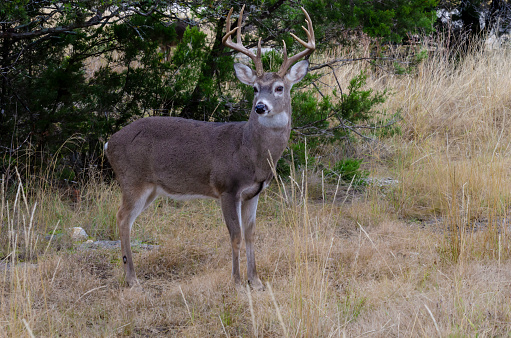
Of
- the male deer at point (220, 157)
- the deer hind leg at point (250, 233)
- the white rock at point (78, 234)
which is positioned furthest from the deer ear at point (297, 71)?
the white rock at point (78, 234)

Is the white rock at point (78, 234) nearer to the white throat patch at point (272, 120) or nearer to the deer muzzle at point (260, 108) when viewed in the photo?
the white throat patch at point (272, 120)

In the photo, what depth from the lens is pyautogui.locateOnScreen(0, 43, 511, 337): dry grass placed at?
11.2 ft

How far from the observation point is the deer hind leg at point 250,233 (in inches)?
187

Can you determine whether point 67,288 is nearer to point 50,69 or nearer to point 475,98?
point 50,69

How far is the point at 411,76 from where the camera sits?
1001 centimetres

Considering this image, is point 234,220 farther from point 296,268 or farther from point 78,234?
point 78,234

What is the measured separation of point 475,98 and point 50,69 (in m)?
6.72

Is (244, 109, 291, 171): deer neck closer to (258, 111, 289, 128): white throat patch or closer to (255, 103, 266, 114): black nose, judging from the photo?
(258, 111, 289, 128): white throat patch

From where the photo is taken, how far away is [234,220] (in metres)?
4.70

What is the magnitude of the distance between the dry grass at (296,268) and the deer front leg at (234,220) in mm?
114

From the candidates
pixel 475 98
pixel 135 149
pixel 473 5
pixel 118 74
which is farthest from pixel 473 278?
pixel 473 5

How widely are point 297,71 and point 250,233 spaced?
58.6 inches

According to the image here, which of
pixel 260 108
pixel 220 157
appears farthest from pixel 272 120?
pixel 220 157

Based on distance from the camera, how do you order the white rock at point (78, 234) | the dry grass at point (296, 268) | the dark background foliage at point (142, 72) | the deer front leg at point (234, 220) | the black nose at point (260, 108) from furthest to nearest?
the dark background foliage at point (142, 72) < the white rock at point (78, 234) < the deer front leg at point (234, 220) < the black nose at point (260, 108) < the dry grass at point (296, 268)
